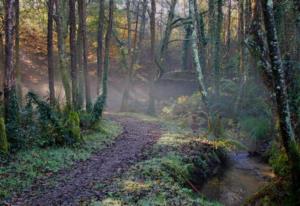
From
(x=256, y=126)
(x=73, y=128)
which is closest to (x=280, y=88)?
(x=73, y=128)

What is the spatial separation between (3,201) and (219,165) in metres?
8.93

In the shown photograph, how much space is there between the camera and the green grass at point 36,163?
9266mm

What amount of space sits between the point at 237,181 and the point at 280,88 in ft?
20.1

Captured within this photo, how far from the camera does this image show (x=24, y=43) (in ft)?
124

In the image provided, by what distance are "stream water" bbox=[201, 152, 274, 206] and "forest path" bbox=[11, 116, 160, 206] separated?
2.73 metres

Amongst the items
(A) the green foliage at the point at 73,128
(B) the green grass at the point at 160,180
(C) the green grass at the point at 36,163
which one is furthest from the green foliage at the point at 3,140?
(B) the green grass at the point at 160,180

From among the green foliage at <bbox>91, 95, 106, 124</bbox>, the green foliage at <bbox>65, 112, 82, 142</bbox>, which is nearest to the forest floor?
the green foliage at <bbox>65, 112, 82, 142</bbox>

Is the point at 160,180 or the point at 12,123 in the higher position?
the point at 12,123

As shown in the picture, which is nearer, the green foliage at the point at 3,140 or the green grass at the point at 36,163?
the green grass at the point at 36,163

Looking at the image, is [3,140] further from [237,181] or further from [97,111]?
[237,181]

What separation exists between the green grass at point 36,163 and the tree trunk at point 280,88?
252 inches

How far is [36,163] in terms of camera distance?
10.9 metres

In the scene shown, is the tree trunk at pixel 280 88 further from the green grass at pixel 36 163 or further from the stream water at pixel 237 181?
the green grass at pixel 36 163

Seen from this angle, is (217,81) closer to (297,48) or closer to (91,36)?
(297,48)
